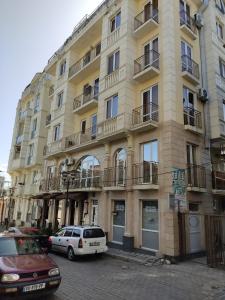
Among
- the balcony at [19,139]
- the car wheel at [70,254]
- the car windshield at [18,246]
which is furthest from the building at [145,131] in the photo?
the balcony at [19,139]

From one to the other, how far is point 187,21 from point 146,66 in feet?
14.9

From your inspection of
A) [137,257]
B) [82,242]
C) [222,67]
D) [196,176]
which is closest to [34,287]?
[82,242]

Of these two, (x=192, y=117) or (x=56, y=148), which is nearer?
(x=192, y=117)

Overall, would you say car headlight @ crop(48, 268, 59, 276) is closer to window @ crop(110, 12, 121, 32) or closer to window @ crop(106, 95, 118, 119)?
window @ crop(106, 95, 118, 119)

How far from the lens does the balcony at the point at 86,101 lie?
1900 cm

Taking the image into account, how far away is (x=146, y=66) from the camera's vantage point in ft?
49.6

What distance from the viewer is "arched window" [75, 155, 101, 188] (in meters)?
17.1

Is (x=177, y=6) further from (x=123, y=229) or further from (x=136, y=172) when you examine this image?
(x=123, y=229)

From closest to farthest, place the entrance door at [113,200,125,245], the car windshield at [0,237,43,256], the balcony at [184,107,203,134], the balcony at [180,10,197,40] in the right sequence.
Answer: the car windshield at [0,237,43,256] → the balcony at [184,107,203,134] → the entrance door at [113,200,125,245] → the balcony at [180,10,197,40]

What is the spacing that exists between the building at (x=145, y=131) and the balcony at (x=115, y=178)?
6 centimetres

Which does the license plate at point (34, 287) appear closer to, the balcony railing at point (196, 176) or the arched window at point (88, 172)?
the balcony railing at point (196, 176)

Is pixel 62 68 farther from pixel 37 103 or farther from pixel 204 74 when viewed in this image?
pixel 204 74

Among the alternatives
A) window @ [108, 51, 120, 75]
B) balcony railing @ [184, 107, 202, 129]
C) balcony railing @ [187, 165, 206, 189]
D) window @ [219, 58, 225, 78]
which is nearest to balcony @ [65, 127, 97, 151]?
window @ [108, 51, 120, 75]

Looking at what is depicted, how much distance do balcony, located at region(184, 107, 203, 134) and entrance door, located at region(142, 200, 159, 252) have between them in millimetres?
4838
